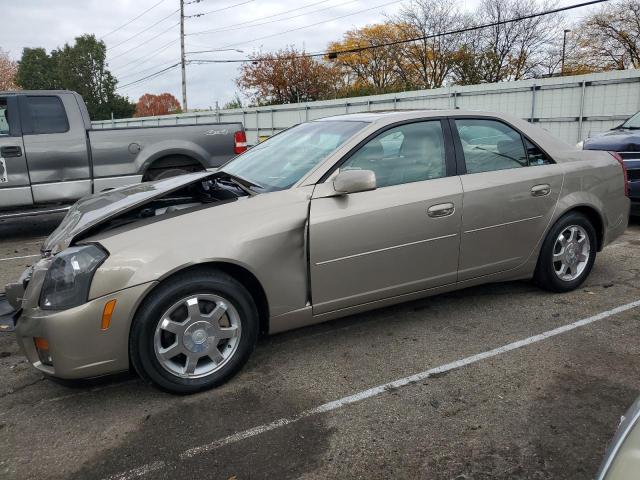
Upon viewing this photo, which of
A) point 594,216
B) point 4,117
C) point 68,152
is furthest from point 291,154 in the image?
point 4,117

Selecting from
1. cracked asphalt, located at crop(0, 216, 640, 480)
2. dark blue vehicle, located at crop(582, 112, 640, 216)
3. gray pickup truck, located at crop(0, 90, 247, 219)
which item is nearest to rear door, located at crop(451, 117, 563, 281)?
cracked asphalt, located at crop(0, 216, 640, 480)

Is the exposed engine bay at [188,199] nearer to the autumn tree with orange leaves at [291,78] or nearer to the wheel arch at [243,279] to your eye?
the wheel arch at [243,279]

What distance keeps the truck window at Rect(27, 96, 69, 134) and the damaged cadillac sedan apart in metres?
3.94

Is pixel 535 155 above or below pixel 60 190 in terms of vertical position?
above

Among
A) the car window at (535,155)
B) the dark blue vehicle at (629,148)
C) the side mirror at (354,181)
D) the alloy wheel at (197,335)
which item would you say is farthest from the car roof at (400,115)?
the dark blue vehicle at (629,148)

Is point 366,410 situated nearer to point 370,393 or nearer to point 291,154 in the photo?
point 370,393

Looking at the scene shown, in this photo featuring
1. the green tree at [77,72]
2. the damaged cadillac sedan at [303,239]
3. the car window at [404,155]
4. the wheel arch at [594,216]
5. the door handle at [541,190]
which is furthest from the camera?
the green tree at [77,72]

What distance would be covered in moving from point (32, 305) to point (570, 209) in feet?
12.9

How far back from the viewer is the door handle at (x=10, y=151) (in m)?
6.94

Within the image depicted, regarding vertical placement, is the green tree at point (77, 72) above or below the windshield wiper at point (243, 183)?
above

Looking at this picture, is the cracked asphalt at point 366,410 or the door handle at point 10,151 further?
the door handle at point 10,151

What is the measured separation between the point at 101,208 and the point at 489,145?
9.41 ft

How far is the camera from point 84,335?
275 cm

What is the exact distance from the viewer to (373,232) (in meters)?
3.43
